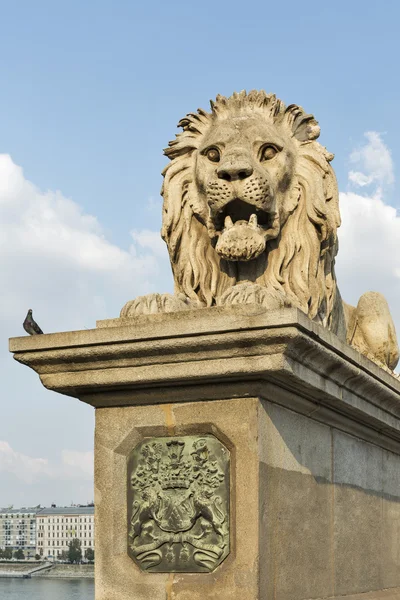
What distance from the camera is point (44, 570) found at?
16012 cm

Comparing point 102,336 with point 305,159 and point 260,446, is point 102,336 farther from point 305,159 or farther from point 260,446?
point 305,159

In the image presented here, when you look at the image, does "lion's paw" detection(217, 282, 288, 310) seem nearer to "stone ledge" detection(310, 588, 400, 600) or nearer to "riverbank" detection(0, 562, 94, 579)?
"stone ledge" detection(310, 588, 400, 600)

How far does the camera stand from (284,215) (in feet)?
19.5

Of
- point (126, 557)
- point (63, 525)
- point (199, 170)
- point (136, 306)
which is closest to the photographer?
point (126, 557)

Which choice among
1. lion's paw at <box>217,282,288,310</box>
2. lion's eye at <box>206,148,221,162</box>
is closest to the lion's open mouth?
lion's eye at <box>206,148,221,162</box>

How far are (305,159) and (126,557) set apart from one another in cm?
265

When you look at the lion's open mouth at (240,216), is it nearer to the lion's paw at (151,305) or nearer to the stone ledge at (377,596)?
the lion's paw at (151,305)

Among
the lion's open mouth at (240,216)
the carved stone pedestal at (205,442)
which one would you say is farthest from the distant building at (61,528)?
the carved stone pedestal at (205,442)

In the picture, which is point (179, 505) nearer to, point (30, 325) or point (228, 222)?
point (30, 325)

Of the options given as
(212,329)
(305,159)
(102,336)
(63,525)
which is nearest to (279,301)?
(212,329)

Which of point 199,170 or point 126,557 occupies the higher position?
point 199,170

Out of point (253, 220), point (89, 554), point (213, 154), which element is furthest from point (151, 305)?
point (89, 554)

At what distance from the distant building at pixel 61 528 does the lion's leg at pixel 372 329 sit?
521 feet

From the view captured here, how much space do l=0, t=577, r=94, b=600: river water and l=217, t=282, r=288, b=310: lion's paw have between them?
104m
